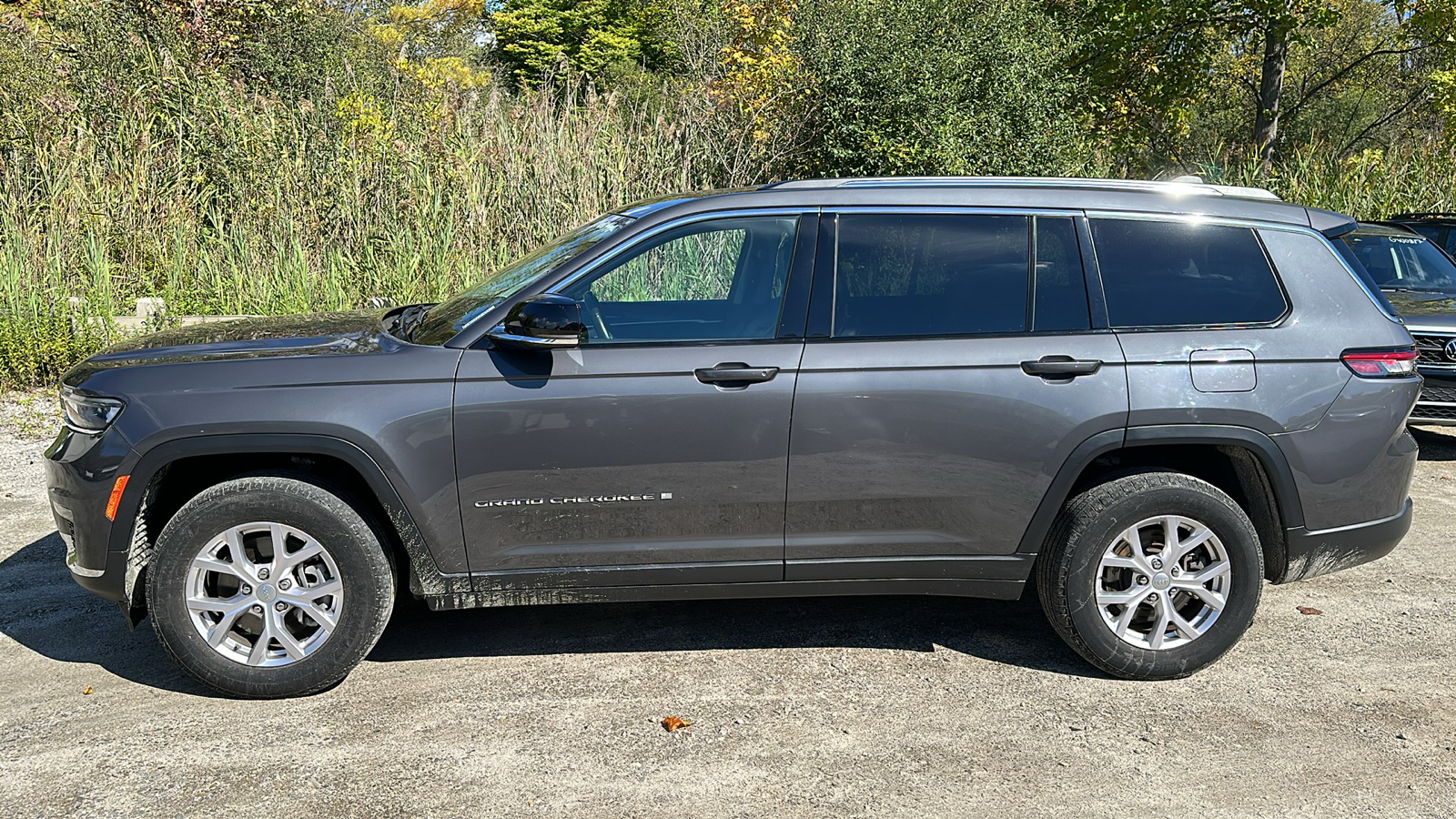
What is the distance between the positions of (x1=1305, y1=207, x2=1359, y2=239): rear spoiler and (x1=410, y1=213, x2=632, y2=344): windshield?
2562 millimetres

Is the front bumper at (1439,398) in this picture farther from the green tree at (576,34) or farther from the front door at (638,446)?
the green tree at (576,34)

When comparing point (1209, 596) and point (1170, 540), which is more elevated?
point (1170, 540)

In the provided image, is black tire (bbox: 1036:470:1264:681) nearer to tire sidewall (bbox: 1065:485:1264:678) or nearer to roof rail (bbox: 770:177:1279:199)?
tire sidewall (bbox: 1065:485:1264:678)

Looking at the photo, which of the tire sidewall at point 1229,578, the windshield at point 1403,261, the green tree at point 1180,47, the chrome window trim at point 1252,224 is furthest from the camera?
the green tree at point 1180,47

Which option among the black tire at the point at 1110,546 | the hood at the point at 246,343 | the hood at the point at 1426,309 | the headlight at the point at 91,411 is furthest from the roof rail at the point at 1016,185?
the hood at the point at 1426,309

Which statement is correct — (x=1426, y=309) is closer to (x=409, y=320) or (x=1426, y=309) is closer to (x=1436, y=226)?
(x=1436, y=226)

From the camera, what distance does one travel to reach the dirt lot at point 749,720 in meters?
3.46

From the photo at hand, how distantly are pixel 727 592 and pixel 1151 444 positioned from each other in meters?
1.59

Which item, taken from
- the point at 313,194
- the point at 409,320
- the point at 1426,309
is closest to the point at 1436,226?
the point at 1426,309

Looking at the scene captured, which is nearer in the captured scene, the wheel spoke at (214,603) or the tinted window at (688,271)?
the wheel spoke at (214,603)

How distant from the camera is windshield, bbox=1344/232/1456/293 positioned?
920 cm

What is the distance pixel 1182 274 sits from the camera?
14.1ft

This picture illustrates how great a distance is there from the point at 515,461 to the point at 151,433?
3.89ft

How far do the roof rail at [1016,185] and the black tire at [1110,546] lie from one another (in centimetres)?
108
